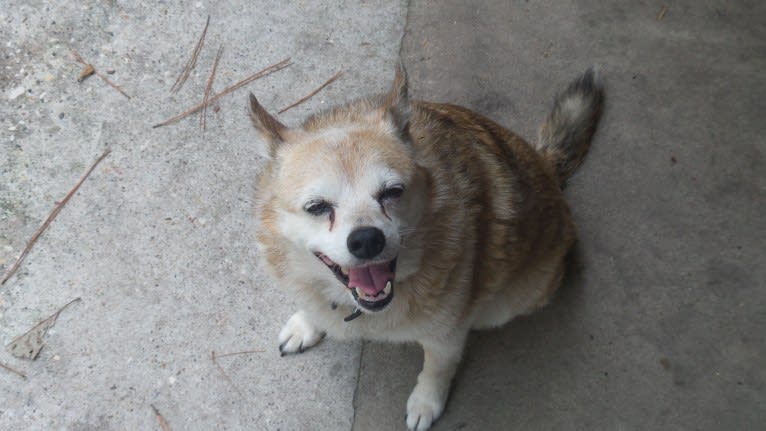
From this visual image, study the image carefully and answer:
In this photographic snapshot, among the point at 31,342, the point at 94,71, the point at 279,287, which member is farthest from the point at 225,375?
the point at 94,71

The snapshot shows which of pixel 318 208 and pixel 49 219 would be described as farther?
pixel 49 219

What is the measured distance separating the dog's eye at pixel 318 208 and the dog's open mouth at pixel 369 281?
0.56ft

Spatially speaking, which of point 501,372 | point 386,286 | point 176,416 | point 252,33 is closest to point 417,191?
point 386,286

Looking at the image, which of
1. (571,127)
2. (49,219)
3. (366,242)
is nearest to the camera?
(366,242)

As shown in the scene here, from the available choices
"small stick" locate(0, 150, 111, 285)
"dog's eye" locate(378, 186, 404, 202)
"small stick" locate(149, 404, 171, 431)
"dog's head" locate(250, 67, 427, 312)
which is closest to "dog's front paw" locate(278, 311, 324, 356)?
"small stick" locate(149, 404, 171, 431)

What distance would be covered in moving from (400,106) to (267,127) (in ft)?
1.52

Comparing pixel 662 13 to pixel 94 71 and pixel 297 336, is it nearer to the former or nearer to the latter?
pixel 297 336

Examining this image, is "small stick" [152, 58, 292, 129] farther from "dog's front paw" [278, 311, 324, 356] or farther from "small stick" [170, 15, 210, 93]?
"dog's front paw" [278, 311, 324, 356]

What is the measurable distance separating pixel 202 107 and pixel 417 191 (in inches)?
73.4

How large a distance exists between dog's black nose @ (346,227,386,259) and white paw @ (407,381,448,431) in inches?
41.0

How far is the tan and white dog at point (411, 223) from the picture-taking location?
6.34 ft

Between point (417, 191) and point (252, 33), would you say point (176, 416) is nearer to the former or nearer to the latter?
point (417, 191)

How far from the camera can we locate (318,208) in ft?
6.39

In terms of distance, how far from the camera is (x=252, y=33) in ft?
12.0
